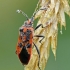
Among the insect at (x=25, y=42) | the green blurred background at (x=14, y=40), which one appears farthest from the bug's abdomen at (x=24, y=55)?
the green blurred background at (x=14, y=40)

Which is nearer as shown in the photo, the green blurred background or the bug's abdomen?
the bug's abdomen

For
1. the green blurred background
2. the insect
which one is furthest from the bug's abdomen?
the green blurred background

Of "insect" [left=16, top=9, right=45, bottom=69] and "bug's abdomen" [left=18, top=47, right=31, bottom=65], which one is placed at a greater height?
"insect" [left=16, top=9, right=45, bottom=69]

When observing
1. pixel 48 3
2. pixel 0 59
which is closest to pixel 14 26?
pixel 0 59

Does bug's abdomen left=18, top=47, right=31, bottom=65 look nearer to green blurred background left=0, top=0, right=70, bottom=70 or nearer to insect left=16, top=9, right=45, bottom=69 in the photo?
insect left=16, top=9, right=45, bottom=69

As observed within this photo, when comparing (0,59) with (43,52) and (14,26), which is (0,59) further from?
(43,52)

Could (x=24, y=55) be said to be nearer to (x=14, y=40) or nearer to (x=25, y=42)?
(x=25, y=42)

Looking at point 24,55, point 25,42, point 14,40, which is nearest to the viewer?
point 24,55

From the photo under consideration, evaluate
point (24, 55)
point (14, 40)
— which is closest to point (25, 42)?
point (24, 55)
